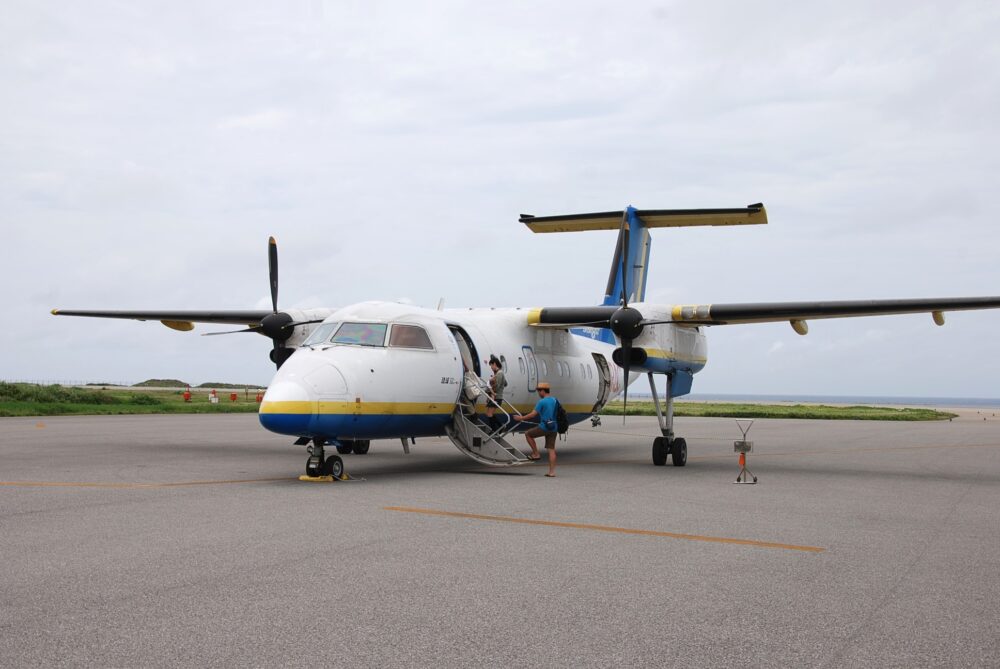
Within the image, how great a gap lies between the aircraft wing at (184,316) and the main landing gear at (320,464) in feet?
25.8

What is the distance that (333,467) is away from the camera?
13.2 meters

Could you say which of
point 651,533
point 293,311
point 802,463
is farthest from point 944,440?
point 651,533

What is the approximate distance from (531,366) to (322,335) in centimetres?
558

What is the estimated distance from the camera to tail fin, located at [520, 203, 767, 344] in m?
19.4

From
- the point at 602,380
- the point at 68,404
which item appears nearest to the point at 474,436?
the point at 602,380

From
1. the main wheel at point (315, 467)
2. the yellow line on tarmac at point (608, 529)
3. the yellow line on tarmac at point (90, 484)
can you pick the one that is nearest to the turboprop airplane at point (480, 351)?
the main wheel at point (315, 467)

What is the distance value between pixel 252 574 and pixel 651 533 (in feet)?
13.0

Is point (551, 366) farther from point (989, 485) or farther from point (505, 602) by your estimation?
point (505, 602)

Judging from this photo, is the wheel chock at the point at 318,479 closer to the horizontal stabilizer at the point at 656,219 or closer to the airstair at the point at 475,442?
the airstair at the point at 475,442

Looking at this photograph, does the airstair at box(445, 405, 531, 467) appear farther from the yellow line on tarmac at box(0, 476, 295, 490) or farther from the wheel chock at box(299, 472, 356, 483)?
the yellow line on tarmac at box(0, 476, 295, 490)

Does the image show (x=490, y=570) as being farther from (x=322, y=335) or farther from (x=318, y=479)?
(x=322, y=335)

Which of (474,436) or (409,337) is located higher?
(409,337)

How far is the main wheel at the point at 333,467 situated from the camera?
43.0 ft

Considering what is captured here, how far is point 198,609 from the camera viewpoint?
5473 mm
